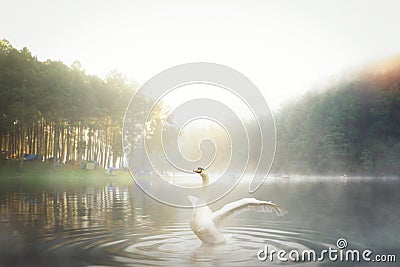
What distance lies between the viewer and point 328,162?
3364 inches

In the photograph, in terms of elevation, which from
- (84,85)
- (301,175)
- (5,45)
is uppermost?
(5,45)

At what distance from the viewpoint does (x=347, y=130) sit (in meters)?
86.6

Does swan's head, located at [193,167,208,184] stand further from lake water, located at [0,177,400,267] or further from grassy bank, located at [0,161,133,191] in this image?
grassy bank, located at [0,161,133,191]

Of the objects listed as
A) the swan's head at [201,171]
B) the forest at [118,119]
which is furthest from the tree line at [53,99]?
the swan's head at [201,171]

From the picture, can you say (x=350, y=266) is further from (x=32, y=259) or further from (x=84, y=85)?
(x=84, y=85)

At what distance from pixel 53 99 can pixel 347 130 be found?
189 ft

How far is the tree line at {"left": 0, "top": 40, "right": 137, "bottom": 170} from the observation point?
5150cm

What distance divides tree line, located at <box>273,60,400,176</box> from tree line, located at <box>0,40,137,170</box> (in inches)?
1698

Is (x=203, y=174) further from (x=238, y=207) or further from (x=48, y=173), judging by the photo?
(x=48, y=173)

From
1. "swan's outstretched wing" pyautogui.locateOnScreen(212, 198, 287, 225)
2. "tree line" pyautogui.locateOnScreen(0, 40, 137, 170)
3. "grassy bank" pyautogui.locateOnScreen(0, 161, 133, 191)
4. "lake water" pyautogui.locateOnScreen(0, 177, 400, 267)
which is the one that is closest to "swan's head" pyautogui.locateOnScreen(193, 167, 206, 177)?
"swan's outstretched wing" pyautogui.locateOnScreen(212, 198, 287, 225)

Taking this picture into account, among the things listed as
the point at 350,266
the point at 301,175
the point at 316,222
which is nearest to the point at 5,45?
the point at 316,222

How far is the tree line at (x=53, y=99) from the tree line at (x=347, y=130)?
43.1 meters

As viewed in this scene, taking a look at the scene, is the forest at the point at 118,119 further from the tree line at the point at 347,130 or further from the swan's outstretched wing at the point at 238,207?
the swan's outstretched wing at the point at 238,207

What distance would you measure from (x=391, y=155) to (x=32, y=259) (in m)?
80.1
